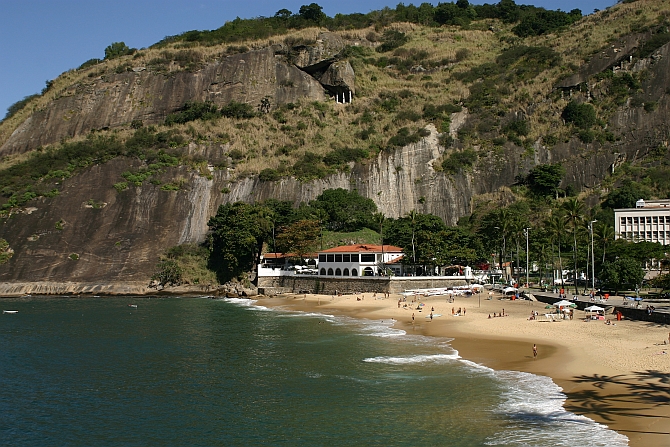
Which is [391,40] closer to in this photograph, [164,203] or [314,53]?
[314,53]

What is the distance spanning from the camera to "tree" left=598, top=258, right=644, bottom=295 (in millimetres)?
56688

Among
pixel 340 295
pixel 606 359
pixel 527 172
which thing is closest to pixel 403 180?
pixel 527 172

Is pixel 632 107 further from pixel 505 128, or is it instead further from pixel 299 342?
pixel 299 342

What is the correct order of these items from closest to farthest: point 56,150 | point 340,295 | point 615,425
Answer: point 615,425 < point 340,295 < point 56,150

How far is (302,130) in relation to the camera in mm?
120000

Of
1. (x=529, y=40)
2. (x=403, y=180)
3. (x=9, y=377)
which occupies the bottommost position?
(x=9, y=377)

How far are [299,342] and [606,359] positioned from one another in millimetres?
19550

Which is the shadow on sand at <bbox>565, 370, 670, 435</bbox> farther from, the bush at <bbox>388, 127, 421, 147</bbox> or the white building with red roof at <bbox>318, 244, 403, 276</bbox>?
the bush at <bbox>388, 127, 421, 147</bbox>

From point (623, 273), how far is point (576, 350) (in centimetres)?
2613

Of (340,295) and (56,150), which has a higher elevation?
(56,150)

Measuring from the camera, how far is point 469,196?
340 feet

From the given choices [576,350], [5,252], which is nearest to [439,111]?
[5,252]

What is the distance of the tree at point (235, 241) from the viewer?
8306 cm

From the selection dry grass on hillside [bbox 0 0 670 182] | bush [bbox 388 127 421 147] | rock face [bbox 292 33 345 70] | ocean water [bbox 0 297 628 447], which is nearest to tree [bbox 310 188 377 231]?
dry grass on hillside [bbox 0 0 670 182]
